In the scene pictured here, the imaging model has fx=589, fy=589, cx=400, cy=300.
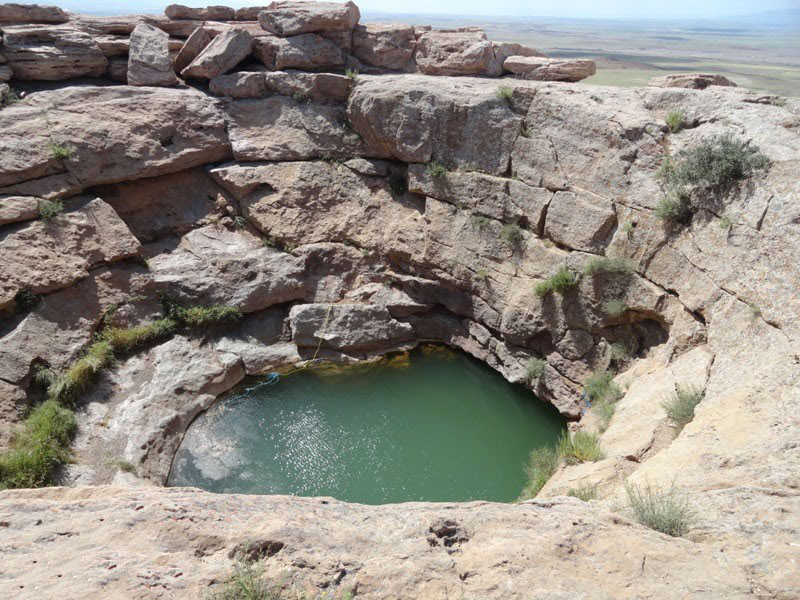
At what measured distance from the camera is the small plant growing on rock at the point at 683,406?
7484 mm

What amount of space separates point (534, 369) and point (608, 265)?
2.59 m

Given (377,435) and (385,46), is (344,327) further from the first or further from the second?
(385,46)

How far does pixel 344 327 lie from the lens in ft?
43.1

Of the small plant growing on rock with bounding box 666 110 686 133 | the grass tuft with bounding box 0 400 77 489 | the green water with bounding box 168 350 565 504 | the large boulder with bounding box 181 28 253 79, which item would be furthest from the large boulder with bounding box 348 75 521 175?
the grass tuft with bounding box 0 400 77 489

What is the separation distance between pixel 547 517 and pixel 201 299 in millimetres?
10034

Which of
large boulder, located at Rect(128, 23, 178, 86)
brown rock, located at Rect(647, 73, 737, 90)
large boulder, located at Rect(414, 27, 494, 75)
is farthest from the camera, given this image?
large boulder, located at Rect(414, 27, 494, 75)

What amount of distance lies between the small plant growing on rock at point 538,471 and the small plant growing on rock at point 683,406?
188 cm

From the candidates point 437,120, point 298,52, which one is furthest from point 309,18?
point 437,120

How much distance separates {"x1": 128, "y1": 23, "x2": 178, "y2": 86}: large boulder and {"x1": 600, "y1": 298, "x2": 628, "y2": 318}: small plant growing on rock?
11351 mm

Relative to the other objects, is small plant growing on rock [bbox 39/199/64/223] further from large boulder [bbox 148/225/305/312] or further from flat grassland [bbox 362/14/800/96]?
flat grassland [bbox 362/14/800/96]

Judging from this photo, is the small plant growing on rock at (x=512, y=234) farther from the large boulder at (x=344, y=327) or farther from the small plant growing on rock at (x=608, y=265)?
the large boulder at (x=344, y=327)

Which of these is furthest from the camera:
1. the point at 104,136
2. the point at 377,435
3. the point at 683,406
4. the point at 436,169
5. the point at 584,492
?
the point at 436,169

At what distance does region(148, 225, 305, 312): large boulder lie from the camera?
1285 centimetres

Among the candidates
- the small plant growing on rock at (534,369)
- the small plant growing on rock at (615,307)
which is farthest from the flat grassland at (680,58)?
the small plant growing on rock at (534,369)
